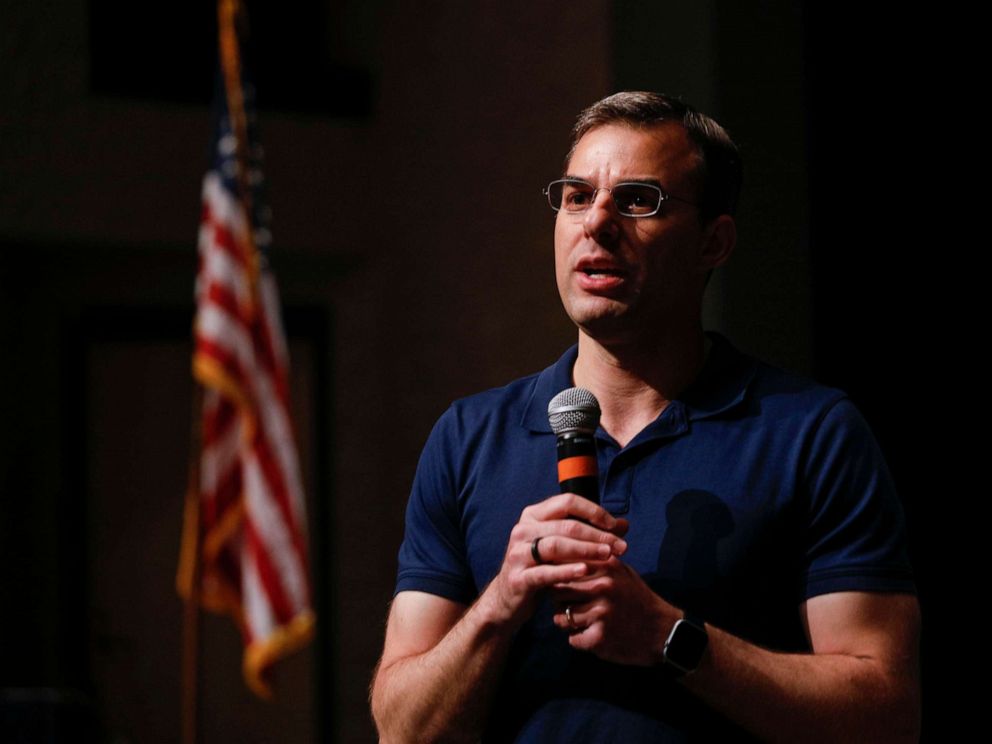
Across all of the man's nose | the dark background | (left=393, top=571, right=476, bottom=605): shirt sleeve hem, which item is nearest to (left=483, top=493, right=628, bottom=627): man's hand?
(left=393, top=571, right=476, bottom=605): shirt sleeve hem

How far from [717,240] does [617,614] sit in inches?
21.8

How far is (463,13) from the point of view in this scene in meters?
4.88

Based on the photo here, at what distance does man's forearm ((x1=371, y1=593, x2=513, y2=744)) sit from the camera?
1.46 metres

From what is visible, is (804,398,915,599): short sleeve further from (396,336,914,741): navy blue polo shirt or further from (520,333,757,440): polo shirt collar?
(520,333,757,440): polo shirt collar

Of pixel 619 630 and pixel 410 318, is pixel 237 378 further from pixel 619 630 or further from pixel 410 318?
pixel 619 630

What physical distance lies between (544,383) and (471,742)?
0.44m

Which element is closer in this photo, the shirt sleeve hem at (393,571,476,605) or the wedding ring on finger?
the wedding ring on finger

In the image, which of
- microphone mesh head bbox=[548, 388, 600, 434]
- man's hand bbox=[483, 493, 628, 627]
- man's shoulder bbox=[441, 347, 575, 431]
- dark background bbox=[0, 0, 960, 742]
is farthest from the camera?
dark background bbox=[0, 0, 960, 742]

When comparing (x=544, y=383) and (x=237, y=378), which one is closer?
(x=544, y=383)

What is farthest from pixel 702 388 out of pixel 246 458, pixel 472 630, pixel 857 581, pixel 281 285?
pixel 281 285

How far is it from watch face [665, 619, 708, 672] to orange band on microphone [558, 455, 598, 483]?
0.18 metres

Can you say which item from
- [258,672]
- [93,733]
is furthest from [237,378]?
[93,733]

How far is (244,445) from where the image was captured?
3.50 metres

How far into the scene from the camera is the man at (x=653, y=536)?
139 cm
